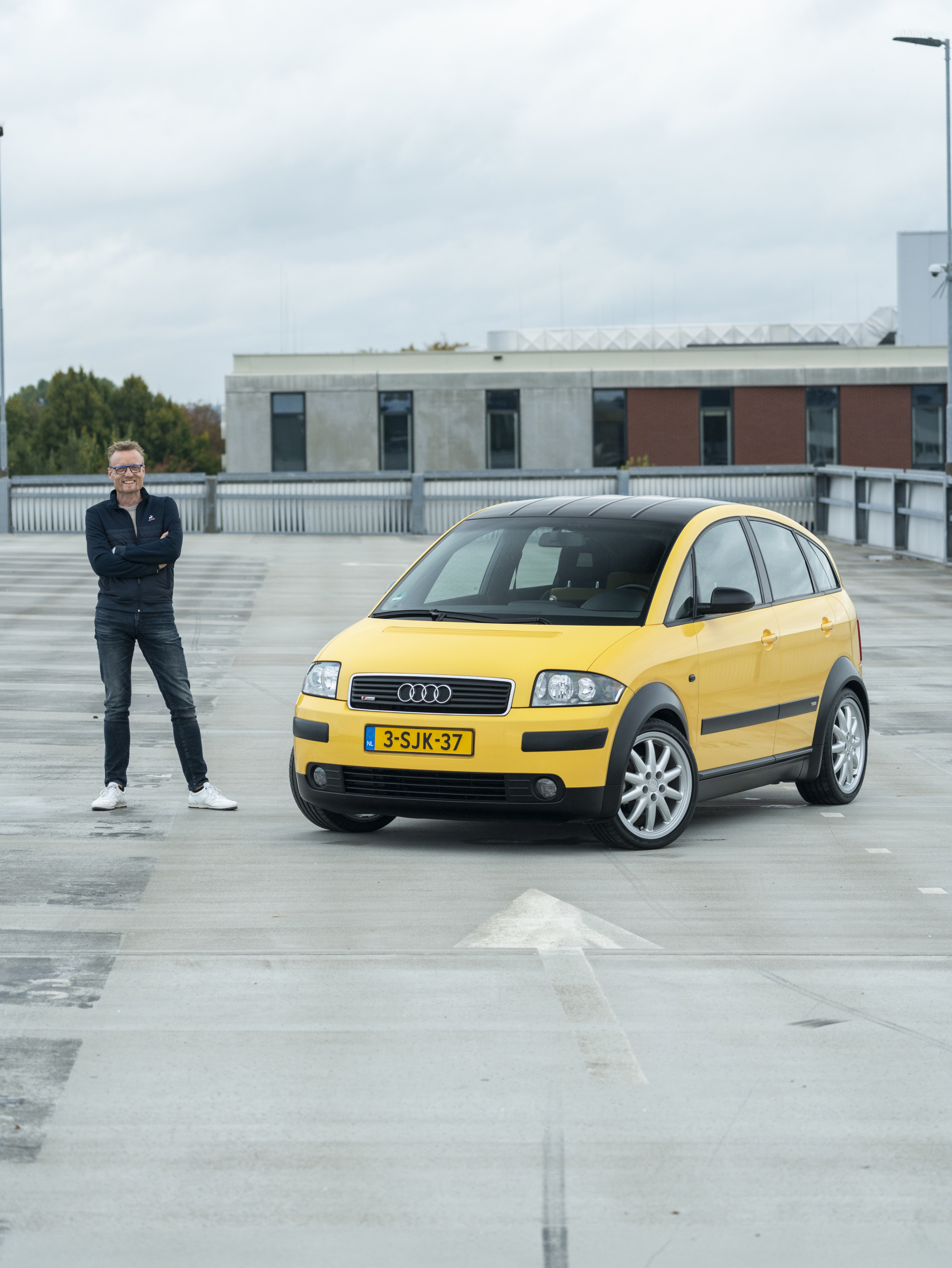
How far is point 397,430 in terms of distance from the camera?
204 ft

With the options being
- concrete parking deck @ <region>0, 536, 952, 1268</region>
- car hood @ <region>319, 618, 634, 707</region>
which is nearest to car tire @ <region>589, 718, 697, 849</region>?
concrete parking deck @ <region>0, 536, 952, 1268</region>

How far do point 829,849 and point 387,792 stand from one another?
1.98 meters

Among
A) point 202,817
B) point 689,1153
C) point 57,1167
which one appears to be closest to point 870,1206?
point 689,1153

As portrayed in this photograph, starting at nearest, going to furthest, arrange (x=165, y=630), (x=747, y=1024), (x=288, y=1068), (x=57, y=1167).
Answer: (x=57, y=1167) → (x=288, y=1068) → (x=747, y=1024) → (x=165, y=630)

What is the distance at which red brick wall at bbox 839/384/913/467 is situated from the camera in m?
61.2

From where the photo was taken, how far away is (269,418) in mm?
61812

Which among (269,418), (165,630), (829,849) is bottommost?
(829,849)

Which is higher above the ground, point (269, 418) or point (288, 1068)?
point (269, 418)

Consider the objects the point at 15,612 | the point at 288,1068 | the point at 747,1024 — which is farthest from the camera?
the point at 15,612

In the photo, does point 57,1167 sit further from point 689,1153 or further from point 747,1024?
point 747,1024

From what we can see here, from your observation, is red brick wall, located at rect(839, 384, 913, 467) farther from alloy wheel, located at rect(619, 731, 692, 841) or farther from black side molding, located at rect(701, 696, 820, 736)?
alloy wheel, located at rect(619, 731, 692, 841)

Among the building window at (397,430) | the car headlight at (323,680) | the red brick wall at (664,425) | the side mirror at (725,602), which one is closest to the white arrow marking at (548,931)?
the car headlight at (323,680)

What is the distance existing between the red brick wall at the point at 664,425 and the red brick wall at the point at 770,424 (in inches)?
57.3

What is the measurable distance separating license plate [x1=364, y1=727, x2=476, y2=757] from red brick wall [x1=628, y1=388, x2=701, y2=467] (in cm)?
5390
